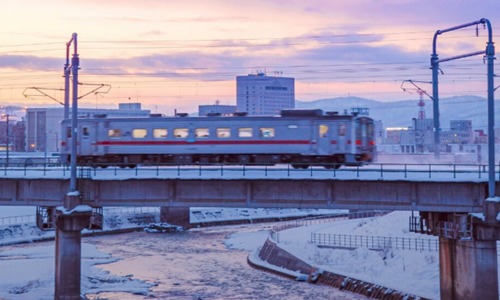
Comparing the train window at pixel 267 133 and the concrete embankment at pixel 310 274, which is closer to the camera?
the concrete embankment at pixel 310 274

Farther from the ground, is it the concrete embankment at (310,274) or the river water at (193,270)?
the concrete embankment at (310,274)

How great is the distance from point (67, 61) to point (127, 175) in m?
7.40

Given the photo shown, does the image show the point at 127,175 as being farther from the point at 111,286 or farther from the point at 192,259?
the point at 192,259

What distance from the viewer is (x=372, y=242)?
184 ft

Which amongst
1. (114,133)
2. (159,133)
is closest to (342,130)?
(159,133)

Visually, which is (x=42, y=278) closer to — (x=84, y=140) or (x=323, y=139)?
(x=84, y=140)

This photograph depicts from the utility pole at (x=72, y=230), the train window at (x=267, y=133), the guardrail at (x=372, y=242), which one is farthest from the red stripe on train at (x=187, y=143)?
the guardrail at (x=372, y=242)

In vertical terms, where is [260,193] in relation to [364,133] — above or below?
below

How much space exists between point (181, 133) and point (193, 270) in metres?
13.9

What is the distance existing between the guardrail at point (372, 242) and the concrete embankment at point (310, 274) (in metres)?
3.87

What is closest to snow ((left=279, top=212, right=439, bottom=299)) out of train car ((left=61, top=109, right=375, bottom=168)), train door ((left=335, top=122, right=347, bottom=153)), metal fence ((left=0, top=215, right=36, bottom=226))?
train car ((left=61, top=109, right=375, bottom=168))

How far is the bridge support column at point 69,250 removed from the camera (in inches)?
1483

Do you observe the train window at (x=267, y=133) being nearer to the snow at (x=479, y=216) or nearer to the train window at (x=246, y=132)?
the train window at (x=246, y=132)

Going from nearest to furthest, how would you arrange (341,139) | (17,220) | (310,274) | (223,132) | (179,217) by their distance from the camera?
(341,139) < (223,132) < (310,274) < (17,220) < (179,217)
